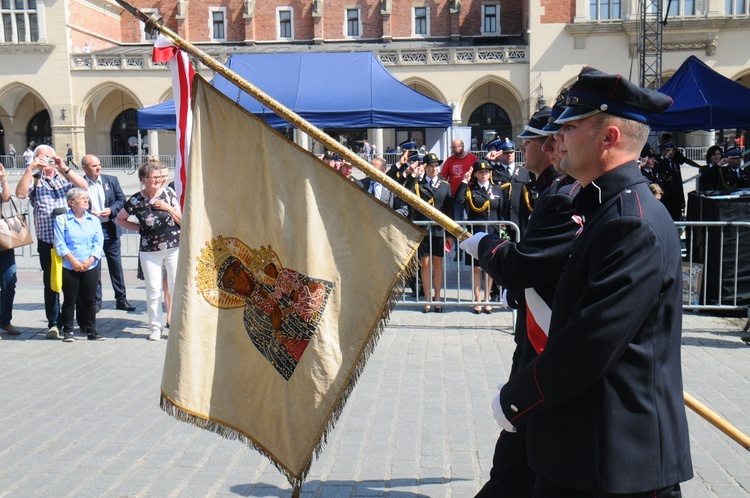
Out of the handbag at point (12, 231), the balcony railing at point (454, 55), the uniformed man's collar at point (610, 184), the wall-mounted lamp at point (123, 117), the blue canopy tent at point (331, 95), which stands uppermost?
the balcony railing at point (454, 55)

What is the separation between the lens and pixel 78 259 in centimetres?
853

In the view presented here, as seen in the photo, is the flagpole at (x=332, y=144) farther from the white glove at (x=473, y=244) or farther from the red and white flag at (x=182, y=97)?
the red and white flag at (x=182, y=97)

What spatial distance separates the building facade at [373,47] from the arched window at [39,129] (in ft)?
0.23

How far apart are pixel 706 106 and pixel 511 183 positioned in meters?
4.36

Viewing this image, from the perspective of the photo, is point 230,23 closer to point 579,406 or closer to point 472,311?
point 472,311

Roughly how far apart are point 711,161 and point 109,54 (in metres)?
41.4

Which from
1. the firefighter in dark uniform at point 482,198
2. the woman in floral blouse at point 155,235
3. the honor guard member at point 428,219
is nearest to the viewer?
the woman in floral blouse at point 155,235

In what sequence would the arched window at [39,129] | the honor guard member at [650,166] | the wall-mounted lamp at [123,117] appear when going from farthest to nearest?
the arched window at [39,129] → the wall-mounted lamp at [123,117] → the honor guard member at [650,166]

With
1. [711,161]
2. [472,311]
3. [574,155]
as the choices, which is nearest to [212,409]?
[574,155]

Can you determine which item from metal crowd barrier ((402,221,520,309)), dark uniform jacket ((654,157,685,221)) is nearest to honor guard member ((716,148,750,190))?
dark uniform jacket ((654,157,685,221))

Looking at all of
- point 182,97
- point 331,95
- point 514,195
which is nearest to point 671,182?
point 514,195

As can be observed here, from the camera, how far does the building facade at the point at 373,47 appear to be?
1705 inches

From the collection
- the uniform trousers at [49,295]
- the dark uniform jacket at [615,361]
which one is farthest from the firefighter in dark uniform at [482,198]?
the dark uniform jacket at [615,361]

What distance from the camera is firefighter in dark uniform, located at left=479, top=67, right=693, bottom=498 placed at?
7.42 ft
